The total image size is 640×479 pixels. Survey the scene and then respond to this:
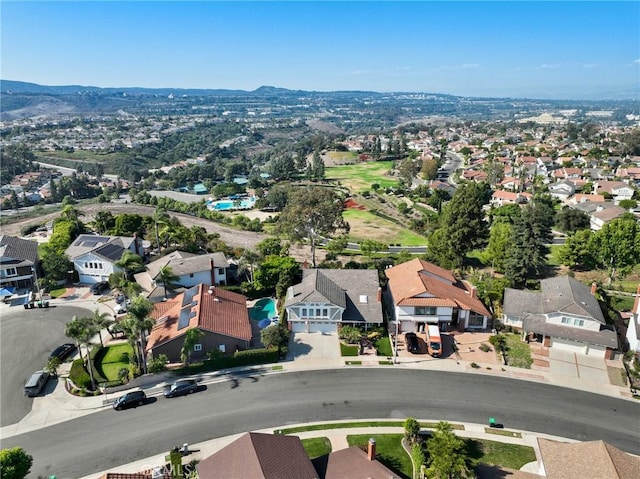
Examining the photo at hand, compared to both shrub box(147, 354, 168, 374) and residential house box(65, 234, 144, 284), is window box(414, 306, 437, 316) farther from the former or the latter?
residential house box(65, 234, 144, 284)

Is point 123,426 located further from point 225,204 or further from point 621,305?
point 225,204

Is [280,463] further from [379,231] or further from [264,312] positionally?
[379,231]

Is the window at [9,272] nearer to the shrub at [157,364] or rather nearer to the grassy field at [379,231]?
the shrub at [157,364]

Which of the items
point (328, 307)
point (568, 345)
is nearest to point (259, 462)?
point (328, 307)

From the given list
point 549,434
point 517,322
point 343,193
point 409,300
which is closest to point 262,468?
point 549,434

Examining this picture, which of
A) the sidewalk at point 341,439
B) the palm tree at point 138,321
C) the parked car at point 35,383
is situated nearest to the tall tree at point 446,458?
the sidewalk at point 341,439

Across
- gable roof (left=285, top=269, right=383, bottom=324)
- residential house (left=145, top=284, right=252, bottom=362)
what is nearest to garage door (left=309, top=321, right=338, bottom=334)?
gable roof (left=285, top=269, right=383, bottom=324)
